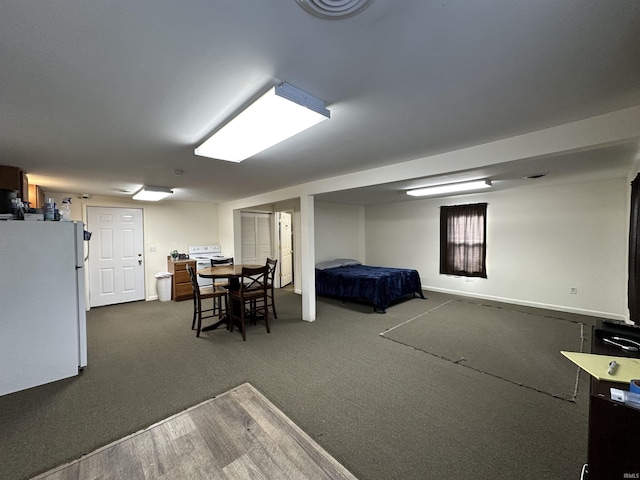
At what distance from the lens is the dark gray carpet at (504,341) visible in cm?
260

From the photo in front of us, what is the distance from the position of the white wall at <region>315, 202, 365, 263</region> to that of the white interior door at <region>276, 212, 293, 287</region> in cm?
114

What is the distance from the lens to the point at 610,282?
4.15 m

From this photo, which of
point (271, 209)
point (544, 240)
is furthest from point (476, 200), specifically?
point (271, 209)

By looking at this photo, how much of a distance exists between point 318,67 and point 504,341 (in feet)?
12.8

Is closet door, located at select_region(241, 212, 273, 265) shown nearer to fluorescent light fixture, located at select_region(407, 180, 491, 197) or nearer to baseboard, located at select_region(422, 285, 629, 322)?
fluorescent light fixture, located at select_region(407, 180, 491, 197)

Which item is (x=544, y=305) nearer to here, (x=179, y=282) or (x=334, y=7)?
(x=334, y=7)

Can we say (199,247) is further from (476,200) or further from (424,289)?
(476,200)

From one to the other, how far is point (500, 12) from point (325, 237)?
5.72 metres

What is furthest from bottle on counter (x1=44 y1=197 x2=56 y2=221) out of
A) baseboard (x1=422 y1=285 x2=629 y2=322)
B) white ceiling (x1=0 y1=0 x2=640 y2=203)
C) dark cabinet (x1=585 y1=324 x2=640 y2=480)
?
baseboard (x1=422 y1=285 x2=629 y2=322)

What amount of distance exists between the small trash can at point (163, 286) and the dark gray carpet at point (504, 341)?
473 centimetres

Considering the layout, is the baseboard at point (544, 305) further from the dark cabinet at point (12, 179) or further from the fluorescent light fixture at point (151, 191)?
the dark cabinet at point (12, 179)

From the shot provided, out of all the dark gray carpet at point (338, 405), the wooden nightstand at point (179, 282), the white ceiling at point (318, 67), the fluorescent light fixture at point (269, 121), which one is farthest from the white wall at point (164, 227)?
the fluorescent light fixture at point (269, 121)

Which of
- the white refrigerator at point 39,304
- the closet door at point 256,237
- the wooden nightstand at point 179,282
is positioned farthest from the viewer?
the closet door at point 256,237

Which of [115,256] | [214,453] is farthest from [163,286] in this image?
[214,453]
